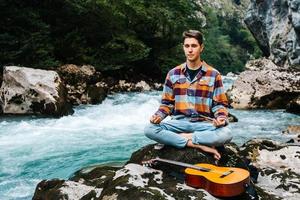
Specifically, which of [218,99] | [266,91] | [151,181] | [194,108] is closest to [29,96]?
[266,91]

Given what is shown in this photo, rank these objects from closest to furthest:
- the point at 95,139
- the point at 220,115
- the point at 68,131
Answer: the point at 220,115
the point at 95,139
the point at 68,131

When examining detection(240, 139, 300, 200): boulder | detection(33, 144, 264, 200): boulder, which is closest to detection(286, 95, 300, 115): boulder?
detection(240, 139, 300, 200): boulder

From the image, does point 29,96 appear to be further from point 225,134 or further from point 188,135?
point 225,134

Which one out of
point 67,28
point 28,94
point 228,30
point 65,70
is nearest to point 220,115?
point 28,94

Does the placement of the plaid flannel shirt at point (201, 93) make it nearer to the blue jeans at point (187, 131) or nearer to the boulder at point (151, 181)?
the blue jeans at point (187, 131)

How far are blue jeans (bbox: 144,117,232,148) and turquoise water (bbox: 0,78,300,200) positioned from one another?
2.41 m

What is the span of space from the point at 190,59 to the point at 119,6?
21.0 m

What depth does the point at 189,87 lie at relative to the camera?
4594 millimetres

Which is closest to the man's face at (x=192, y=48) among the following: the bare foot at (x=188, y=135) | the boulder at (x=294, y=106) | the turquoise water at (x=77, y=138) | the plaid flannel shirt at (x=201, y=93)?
the plaid flannel shirt at (x=201, y=93)

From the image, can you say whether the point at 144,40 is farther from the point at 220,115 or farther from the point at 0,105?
the point at 220,115

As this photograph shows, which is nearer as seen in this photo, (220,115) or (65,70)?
(220,115)

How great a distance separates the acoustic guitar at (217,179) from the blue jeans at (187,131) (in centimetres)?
34

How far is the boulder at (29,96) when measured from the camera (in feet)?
41.8

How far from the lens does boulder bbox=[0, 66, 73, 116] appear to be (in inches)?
502
